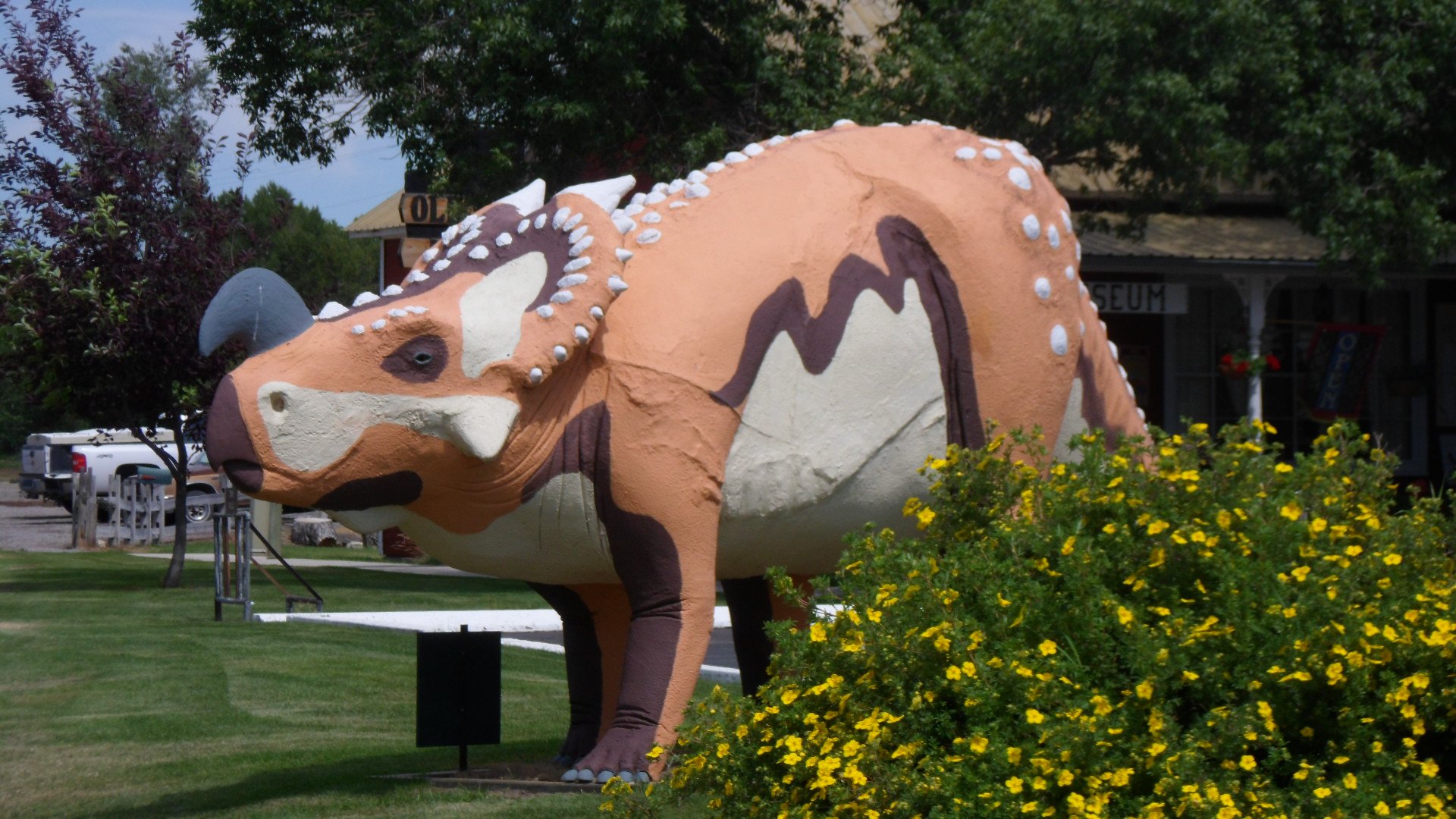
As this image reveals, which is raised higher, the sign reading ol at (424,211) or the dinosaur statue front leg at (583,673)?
the sign reading ol at (424,211)

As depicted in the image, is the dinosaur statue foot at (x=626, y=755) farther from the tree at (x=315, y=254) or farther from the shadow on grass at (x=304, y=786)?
the tree at (x=315, y=254)

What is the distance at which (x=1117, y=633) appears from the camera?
430 cm

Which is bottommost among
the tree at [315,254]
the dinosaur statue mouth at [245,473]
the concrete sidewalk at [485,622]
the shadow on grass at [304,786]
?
the concrete sidewalk at [485,622]

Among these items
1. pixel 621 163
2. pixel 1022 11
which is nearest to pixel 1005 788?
pixel 1022 11

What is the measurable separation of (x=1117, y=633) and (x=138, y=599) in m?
14.7

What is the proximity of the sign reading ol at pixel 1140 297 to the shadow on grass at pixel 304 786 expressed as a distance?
11.6 m

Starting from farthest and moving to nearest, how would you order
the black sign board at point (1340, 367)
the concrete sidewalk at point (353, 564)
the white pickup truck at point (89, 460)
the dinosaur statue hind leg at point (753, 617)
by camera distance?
the white pickup truck at point (89, 460) < the concrete sidewalk at point (353, 564) < the black sign board at point (1340, 367) < the dinosaur statue hind leg at point (753, 617)

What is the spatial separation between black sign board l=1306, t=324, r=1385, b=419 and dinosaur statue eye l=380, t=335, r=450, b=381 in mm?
16069

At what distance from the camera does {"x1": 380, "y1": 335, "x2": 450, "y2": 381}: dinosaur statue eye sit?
Result: 5.83 metres

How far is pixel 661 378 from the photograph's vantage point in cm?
612

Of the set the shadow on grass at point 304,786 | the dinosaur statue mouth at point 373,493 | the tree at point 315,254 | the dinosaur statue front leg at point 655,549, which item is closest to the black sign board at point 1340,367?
the shadow on grass at point 304,786

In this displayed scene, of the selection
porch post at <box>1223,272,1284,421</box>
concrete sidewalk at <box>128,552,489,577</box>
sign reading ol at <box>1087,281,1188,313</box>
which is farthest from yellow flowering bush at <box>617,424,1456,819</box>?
concrete sidewalk at <box>128,552,489,577</box>

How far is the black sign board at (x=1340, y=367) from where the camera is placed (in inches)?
787

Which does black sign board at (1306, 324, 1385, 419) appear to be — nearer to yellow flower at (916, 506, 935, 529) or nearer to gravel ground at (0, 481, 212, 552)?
yellow flower at (916, 506, 935, 529)
